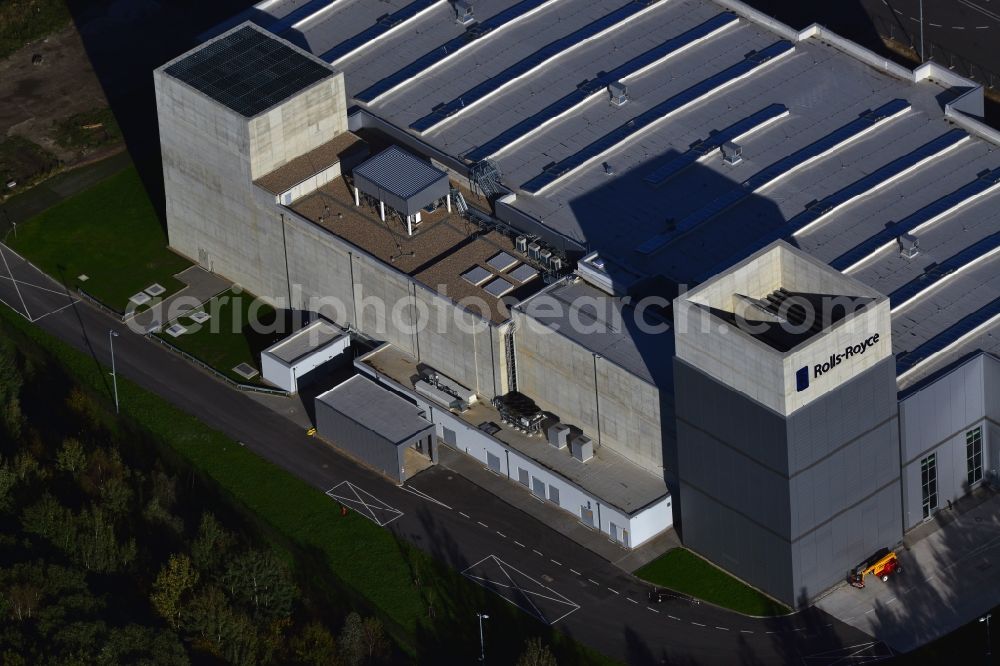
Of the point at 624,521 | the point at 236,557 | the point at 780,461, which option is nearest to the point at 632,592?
→ the point at 624,521

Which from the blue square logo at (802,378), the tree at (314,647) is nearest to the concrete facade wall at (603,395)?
the blue square logo at (802,378)

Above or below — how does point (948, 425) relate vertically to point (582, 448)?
above

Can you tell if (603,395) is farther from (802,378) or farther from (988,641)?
(988,641)

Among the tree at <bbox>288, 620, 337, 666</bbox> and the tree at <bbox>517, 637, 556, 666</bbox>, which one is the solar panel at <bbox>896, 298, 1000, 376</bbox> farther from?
the tree at <bbox>288, 620, 337, 666</bbox>

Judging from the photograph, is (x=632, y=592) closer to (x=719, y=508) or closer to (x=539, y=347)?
(x=719, y=508)

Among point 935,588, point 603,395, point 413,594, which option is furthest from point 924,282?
point 413,594
